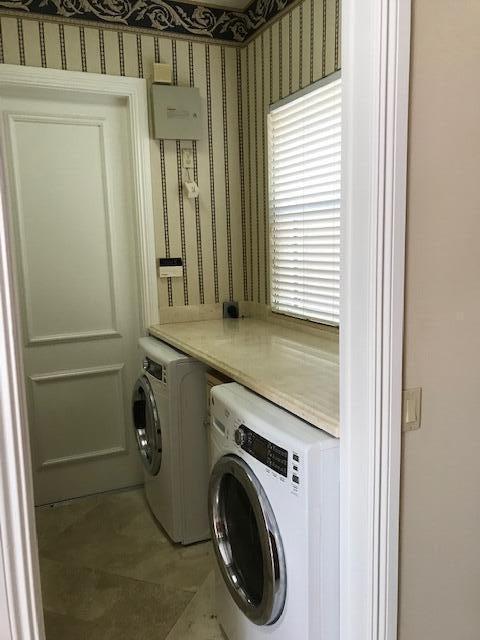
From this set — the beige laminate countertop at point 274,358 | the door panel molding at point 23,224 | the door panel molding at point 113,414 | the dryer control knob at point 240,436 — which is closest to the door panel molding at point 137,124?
the door panel molding at point 23,224

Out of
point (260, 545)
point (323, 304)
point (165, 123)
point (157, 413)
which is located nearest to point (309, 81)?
point (165, 123)

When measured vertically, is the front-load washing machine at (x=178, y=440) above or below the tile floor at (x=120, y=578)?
above

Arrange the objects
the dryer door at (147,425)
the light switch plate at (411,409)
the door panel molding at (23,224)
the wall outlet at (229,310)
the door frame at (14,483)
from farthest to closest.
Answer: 1. the wall outlet at (229,310)
2. the door panel molding at (23,224)
3. the dryer door at (147,425)
4. the light switch plate at (411,409)
5. the door frame at (14,483)

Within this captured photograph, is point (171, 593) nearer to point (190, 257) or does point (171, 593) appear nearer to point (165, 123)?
point (190, 257)

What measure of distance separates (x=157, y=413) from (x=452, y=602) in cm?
152

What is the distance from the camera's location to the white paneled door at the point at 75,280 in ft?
9.14

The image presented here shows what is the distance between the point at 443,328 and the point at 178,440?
147 centimetres

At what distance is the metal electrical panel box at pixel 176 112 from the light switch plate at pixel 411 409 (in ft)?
7.10

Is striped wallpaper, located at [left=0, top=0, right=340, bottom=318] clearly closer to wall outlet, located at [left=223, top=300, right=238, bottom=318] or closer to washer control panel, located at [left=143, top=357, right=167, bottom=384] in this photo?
wall outlet, located at [left=223, top=300, right=238, bottom=318]

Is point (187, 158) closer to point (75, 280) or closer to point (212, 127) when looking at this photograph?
point (212, 127)

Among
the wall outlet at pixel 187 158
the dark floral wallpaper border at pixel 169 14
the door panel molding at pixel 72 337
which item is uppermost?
the dark floral wallpaper border at pixel 169 14

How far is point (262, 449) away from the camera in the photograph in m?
1.49

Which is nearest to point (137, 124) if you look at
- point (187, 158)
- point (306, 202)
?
point (187, 158)

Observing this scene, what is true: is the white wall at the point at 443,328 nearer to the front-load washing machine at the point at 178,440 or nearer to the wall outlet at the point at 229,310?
the front-load washing machine at the point at 178,440
